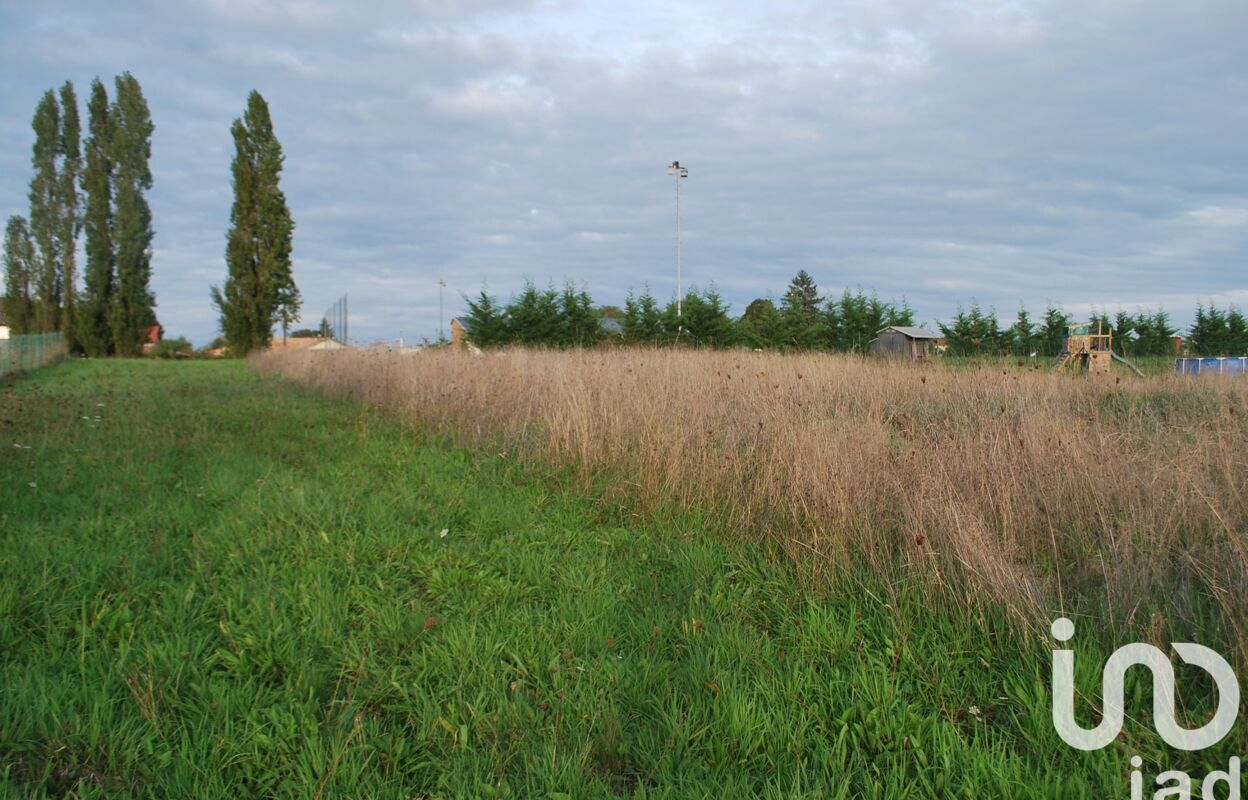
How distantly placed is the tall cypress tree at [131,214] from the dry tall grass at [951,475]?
38439mm

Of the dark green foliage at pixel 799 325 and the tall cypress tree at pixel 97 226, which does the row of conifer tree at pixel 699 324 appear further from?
the tall cypress tree at pixel 97 226

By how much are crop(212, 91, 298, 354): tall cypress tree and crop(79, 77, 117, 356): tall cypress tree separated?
18.2ft

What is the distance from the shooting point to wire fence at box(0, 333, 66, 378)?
16.9m

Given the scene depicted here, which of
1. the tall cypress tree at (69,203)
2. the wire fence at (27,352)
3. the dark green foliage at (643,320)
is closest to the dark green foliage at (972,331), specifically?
the dark green foliage at (643,320)

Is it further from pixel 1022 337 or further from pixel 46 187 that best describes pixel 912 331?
pixel 46 187

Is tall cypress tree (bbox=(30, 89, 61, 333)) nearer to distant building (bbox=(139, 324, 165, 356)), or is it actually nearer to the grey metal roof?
distant building (bbox=(139, 324, 165, 356))

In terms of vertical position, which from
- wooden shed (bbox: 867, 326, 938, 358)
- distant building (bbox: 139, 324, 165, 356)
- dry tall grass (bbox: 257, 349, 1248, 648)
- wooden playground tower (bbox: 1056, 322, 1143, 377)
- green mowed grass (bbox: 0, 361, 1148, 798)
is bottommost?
green mowed grass (bbox: 0, 361, 1148, 798)

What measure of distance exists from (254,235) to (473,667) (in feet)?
133

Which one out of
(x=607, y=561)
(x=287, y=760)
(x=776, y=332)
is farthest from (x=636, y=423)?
(x=776, y=332)

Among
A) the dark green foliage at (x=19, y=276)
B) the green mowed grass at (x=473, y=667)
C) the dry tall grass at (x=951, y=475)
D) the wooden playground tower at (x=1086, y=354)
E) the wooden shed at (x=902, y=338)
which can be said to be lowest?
the green mowed grass at (x=473, y=667)

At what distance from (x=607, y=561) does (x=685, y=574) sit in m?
0.48

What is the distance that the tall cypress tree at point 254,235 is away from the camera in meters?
36.8

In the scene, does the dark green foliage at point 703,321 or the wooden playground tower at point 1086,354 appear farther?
the dark green foliage at point 703,321

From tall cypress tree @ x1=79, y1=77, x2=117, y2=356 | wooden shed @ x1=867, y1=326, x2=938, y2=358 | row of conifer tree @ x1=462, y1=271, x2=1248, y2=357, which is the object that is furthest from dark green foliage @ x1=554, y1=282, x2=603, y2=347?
tall cypress tree @ x1=79, y1=77, x2=117, y2=356
